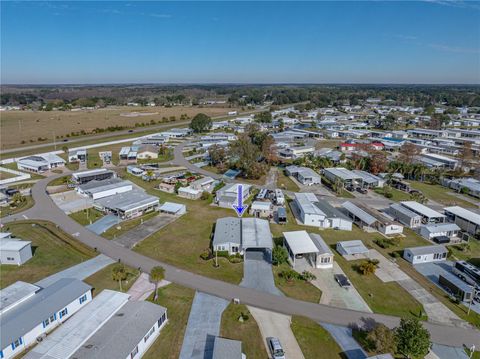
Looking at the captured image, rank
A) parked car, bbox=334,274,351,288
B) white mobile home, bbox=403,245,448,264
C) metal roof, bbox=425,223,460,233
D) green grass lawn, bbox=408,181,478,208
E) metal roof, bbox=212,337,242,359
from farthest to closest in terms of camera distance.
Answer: green grass lawn, bbox=408,181,478,208 < metal roof, bbox=425,223,460,233 < white mobile home, bbox=403,245,448,264 < parked car, bbox=334,274,351,288 < metal roof, bbox=212,337,242,359

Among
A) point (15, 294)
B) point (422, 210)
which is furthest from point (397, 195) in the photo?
point (15, 294)

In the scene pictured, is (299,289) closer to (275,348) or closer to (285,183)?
(275,348)

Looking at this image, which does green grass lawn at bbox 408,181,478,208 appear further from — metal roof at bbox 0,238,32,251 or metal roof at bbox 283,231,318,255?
metal roof at bbox 0,238,32,251

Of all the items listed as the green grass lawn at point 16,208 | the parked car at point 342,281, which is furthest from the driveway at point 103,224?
the parked car at point 342,281

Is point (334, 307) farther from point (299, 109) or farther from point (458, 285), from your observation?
point (299, 109)

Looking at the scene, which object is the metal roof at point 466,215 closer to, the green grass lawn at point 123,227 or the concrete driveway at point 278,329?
the concrete driveway at point 278,329

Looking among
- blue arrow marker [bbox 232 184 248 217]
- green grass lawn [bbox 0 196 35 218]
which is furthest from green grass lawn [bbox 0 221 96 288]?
blue arrow marker [bbox 232 184 248 217]
